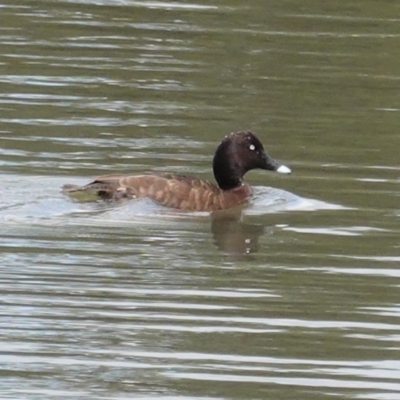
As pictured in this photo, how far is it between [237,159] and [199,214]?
867 millimetres

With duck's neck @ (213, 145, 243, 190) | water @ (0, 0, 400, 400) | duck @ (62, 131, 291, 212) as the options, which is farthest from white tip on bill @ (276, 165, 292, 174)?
duck's neck @ (213, 145, 243, 190)

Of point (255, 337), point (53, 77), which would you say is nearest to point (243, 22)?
point (53, 77)

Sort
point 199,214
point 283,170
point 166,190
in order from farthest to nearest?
point 283,170 → point 199,214 → point 166,190

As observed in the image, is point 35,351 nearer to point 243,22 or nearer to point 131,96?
point 131,96

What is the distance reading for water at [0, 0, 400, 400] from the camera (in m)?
8.55

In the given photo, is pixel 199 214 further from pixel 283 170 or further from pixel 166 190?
pixel 283 170

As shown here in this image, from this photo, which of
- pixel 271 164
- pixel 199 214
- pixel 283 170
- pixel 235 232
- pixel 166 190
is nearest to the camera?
pixel 235 232

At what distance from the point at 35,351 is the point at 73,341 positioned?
0.27 metres

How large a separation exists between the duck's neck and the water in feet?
0.89

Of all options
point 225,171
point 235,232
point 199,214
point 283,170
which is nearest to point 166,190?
point 199,214

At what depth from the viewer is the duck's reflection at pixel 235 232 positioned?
1169 cm

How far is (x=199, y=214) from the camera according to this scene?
13.0 m

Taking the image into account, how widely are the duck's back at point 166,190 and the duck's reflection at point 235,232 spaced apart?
0.13m

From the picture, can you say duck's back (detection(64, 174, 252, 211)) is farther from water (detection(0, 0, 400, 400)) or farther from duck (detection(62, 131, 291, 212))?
water (detection(0, 0, 400, 400))
